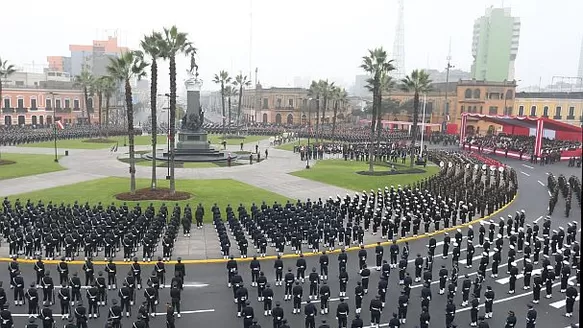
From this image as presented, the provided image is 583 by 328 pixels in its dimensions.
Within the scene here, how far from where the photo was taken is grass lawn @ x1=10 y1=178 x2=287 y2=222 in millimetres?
30609

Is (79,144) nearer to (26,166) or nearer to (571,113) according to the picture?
(26,166)

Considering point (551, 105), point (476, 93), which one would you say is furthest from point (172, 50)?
point (551, 105)

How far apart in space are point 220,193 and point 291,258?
45.0 ft

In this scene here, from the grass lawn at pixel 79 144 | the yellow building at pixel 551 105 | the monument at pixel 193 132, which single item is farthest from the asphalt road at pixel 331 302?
the yellow building at pixel 551 105

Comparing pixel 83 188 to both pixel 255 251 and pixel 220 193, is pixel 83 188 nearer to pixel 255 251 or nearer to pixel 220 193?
pixel 220 193

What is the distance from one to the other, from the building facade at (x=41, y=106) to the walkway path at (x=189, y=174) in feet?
143

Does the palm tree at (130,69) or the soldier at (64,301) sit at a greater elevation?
the palm tree at (130,69)

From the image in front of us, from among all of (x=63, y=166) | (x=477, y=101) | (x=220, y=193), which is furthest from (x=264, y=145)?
(x=477, y=101)

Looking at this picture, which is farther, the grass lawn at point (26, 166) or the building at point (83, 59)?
the building at point (83, 59)

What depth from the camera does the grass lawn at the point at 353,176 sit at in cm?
3916

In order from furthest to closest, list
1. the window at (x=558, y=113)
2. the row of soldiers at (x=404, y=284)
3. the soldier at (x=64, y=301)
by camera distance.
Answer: the window at (x=558, y=113)
the soldier at (x=64, y=301)
the row of soldiers at (x=404, y=284)

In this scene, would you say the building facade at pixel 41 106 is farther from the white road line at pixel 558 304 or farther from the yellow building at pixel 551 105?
the white road line at pixel 558 304

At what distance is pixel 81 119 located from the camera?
10612 cm

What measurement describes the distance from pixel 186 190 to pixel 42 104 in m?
81.3
